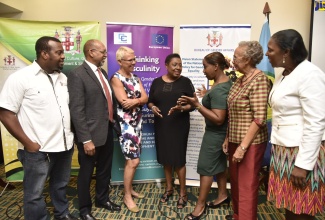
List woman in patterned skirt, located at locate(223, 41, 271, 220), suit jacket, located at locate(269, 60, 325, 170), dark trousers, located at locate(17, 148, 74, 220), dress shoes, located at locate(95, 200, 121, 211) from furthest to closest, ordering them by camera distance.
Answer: dress shoes, located at locate(95, 200, 121, 211) → dark trousers, located at locate(17, 148, 74, 220) → woman in patterned skirt, located at locate(223, 41, 271, 220) → suit jacket, located at locate(269, 60, 325, 170)

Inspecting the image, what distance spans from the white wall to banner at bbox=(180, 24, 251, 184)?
0.69 metres

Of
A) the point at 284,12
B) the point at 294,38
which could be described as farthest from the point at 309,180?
the point at 284,12

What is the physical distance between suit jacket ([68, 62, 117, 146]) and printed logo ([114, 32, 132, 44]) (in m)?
0.84

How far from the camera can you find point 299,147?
1.29 m

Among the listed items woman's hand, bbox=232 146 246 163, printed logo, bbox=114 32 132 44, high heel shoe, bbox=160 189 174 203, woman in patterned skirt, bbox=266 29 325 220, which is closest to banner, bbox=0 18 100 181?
printed logo, bbox=114 32 132 44

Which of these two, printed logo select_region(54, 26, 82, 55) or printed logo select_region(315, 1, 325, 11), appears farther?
printed logo select_region(315, 1, 325, 11)

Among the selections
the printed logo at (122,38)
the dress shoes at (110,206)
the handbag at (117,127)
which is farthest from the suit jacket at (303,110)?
the printed logo at (122,38)

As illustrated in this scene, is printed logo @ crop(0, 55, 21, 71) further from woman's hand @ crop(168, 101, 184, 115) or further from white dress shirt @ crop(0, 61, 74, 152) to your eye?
woman's hand @ crop(168, 101, 184, 115)

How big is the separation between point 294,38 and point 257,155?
815 millimetres

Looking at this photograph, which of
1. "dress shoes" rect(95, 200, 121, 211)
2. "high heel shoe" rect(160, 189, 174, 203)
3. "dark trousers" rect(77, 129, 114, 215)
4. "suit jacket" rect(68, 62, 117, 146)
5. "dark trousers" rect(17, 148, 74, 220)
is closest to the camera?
"dark trousers" rect(17, 148, 74, 220)

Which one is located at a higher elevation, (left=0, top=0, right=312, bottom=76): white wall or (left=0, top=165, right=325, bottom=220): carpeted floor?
(left=0, top=0, right=312, bottom=76): white wall

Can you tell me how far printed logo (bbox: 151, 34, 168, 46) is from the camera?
2953 mm

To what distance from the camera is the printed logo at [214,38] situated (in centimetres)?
286

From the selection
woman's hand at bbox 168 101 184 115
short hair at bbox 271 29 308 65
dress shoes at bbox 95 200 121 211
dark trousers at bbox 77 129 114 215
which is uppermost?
short hair at bbox 271 29 308 65
